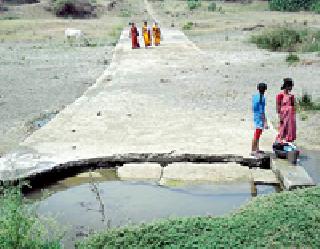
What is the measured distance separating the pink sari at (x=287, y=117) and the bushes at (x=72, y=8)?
4533 cm

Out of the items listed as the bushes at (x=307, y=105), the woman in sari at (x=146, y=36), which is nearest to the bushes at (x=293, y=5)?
the woman in sari at (x=146, y=36)

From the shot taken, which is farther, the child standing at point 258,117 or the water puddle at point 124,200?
the child standing at point 258,117

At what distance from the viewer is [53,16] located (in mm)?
52250

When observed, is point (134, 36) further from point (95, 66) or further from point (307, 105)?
point (307, 105)

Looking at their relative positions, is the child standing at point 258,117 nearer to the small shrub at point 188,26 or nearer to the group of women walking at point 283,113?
A: the group of women walking at point 283,113

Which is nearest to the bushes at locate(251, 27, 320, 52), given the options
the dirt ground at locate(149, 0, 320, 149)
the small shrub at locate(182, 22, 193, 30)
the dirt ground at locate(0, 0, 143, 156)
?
the dirt ground at locate(149, 0, 320, 149)

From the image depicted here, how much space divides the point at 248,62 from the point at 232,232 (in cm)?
1748

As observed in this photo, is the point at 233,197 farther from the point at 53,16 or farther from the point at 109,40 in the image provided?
the point at 53,16

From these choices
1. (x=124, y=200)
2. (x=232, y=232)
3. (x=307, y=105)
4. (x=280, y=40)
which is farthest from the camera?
(x=280, y=40)

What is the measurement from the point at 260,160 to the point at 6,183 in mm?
4286

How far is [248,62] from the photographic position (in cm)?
2297

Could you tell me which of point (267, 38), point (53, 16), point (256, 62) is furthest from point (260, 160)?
point (53, 16)

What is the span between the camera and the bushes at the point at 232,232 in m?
6.00

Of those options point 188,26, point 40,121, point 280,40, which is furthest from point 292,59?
point 188,26
